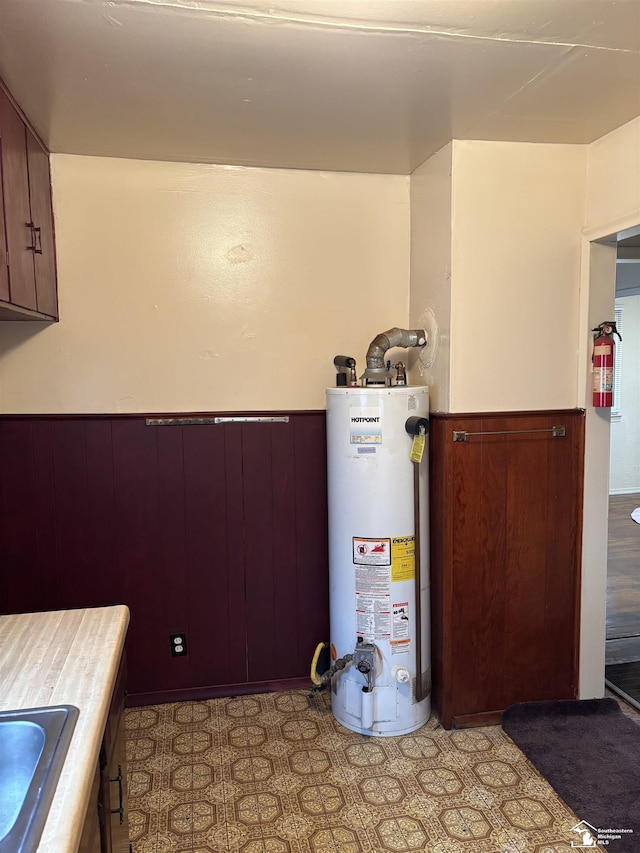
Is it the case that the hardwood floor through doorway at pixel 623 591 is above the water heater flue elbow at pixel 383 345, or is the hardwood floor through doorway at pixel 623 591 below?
below

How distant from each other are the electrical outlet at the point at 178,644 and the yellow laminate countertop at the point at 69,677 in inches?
46.1

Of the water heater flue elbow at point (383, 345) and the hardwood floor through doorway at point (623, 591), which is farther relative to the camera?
the hardwood floor through doorway at point (623, 591)

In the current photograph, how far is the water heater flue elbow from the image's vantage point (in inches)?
93.9

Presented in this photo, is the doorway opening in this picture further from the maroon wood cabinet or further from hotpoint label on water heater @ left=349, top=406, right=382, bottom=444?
hotpoint label on water heater @ left=349, top=406, right=382, bottom=444

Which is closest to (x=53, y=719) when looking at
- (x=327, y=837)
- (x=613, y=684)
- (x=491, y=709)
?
(x=327, y=837)

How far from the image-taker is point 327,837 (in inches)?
71.9

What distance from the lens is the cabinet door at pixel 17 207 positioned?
1.78 meters

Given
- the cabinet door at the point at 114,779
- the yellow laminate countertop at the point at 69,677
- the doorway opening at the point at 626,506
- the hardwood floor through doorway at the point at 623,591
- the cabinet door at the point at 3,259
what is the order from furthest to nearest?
1. the hardwood floor through doorway at the point at 623,591
2. the doorway opening at the point at 626,506
3. the cabinet door at the point at 3,259
4. the cabinet door at the point at 114,779
5. the yellow laminate countertop at the point at 69,677

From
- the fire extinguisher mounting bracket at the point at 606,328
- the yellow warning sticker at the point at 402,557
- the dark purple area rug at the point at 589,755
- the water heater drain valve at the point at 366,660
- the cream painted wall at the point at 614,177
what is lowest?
the dark purple area rug at the point at 589,755

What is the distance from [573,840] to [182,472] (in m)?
1.91

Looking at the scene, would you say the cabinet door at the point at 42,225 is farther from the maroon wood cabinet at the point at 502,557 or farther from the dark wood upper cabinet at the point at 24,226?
the maroon wood cabinet at the point at 502,557

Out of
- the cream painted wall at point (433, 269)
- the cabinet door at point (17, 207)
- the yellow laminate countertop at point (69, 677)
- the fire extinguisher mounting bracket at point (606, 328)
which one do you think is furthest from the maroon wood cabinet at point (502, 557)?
the cabinet door at point (17, 207)

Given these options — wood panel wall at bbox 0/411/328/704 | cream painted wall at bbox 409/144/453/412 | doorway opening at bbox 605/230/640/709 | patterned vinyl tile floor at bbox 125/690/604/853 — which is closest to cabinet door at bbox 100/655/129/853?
patterned vinyl tile floor at bbox 125/690/604/853

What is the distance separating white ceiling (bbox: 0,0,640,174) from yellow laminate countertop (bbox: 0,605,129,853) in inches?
58.7
